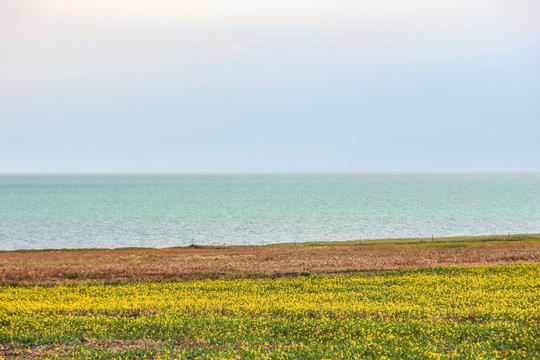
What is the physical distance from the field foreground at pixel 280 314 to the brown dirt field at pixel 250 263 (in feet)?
1.22

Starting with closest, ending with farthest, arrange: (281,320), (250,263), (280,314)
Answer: (281,320), (280,314), (250,263)

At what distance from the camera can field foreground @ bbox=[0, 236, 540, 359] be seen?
1603 cm

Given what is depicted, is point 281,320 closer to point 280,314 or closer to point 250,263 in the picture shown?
point 280,314

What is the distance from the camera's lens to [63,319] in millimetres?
20672

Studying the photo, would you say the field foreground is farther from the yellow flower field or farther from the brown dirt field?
the brown dirt field

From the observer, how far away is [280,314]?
22.5 m

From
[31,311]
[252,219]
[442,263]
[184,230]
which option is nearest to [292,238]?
[184,230]

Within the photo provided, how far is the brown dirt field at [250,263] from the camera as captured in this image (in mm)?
39312

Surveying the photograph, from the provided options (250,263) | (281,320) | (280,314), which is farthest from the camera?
(250,263)

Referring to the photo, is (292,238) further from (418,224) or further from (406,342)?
(406,342)

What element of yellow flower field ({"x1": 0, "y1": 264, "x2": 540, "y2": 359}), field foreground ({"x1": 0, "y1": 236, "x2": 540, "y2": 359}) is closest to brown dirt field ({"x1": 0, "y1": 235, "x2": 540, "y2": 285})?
field foreground ({"x1": 0, "y1": 236, "x2": 540, "y2": 359})

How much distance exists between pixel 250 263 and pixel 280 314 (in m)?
23.6

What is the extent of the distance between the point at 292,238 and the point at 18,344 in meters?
73.7

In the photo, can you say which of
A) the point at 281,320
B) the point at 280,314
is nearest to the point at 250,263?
the point at 280,314
